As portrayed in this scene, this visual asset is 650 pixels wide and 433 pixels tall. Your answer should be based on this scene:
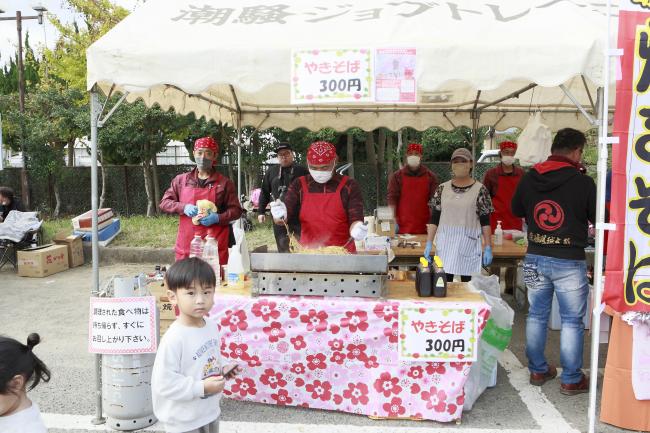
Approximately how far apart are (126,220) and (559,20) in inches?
427

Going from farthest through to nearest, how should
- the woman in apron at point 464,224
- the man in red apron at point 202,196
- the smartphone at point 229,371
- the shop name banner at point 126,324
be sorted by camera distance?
the woman in apron at point 464,224, the man in red apron at point 202,196, the shop name banner at point 126,324, the smartphone at point 229,371

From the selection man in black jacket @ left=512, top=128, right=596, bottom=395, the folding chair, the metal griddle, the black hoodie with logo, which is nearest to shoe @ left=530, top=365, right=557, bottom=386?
man in black jacket @ left=512, top=128, right=596, bottom=395

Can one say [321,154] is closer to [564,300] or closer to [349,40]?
[349,40]

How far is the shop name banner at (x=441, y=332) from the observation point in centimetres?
321

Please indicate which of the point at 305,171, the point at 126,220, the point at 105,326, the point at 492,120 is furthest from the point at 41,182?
the point at 105,326

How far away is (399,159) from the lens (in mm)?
12922

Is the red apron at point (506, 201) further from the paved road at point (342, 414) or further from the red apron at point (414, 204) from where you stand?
the paved road at point (342, 414)

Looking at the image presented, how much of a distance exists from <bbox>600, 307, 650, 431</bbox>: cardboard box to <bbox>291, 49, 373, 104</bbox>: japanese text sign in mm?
1952

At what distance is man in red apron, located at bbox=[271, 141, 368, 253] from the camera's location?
393 centimetres

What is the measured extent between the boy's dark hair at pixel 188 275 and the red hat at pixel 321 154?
178 centimetres

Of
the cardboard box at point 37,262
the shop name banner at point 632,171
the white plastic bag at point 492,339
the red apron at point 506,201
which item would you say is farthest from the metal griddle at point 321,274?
the cardboard box at point 37,262

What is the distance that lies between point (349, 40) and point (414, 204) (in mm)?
3282

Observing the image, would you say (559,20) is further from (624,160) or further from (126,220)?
(126,220)

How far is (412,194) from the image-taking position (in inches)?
252
